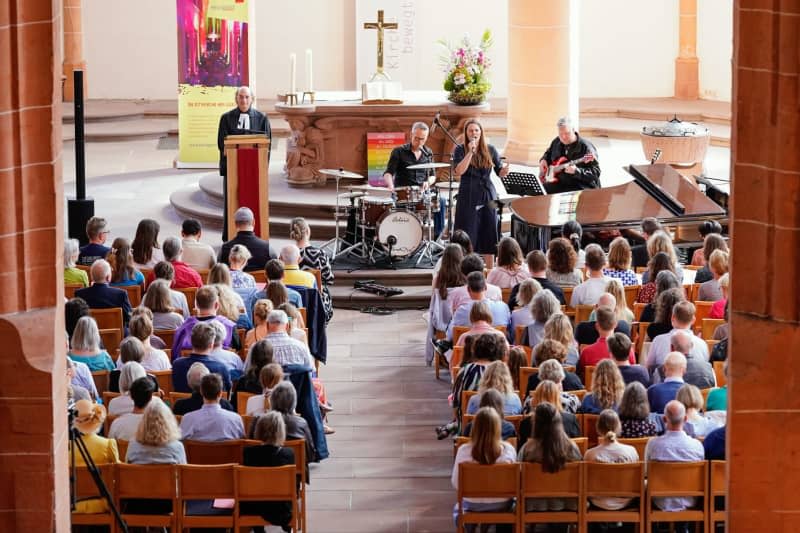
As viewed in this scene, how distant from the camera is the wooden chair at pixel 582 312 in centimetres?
1098

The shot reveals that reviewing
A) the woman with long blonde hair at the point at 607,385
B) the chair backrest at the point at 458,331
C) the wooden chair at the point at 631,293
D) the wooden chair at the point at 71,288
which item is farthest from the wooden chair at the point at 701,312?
the wooden chair at the point at 71,288

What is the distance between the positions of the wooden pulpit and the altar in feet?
8.70

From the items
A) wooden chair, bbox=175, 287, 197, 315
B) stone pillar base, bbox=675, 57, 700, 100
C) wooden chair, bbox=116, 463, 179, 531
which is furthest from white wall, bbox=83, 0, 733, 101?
wooden chair, bbox=116, 463, 179, 531

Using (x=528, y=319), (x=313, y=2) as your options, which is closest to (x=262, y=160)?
(x=528, y=319)

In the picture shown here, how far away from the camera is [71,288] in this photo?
11.6 m

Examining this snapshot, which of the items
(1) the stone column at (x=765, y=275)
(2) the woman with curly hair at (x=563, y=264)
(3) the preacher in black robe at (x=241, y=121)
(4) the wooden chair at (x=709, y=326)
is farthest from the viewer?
(3) the preacher in black robe at (x=241, y=121)

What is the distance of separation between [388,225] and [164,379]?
493 centimetres

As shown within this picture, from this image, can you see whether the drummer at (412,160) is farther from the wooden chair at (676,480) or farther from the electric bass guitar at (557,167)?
the wooden chair at (676,480)

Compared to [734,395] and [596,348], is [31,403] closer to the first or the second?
[734,395]

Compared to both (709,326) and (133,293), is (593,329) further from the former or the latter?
(133,293)

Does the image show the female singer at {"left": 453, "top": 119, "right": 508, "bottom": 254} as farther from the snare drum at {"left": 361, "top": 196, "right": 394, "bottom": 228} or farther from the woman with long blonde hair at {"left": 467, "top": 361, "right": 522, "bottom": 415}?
the woman with long blonde hair at {"left": 467, "top": 361, "right": 522, "bottom": 415}

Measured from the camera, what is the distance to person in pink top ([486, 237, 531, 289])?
466 inches

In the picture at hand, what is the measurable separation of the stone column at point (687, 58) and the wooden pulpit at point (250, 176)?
39.8 feet

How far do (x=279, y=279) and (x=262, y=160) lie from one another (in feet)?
9.91
